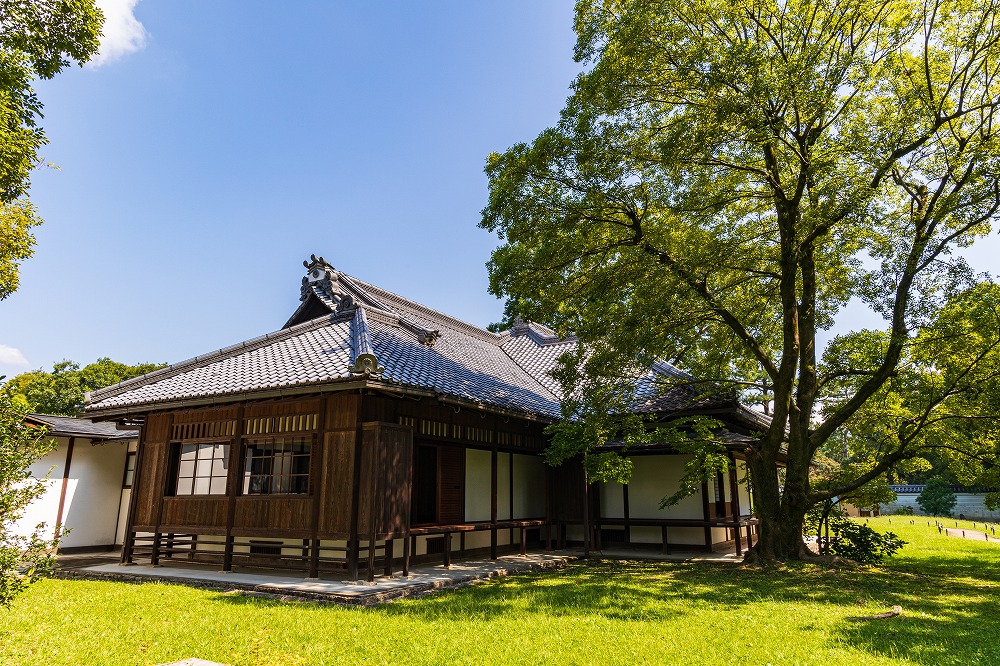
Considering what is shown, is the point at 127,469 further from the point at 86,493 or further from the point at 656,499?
the point at 656,499

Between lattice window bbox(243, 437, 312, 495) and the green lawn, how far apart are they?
8.18ft

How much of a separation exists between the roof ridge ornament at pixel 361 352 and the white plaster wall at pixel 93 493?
7954 mm

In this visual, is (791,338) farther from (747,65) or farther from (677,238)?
Result: (747,65)

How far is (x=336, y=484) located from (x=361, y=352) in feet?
6.79

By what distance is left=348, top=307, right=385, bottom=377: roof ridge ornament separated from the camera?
27.0ft

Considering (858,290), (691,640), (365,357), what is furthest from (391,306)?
(691,640)

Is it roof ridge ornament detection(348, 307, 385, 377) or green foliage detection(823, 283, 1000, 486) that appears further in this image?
green foliage detection(823, 283, 1000, 486)

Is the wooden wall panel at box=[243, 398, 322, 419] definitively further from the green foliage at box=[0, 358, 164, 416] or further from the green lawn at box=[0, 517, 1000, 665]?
the green foliage at box=[0, 358, 164, 416]

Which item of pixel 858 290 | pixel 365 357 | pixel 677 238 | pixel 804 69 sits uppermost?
pixel 804 69

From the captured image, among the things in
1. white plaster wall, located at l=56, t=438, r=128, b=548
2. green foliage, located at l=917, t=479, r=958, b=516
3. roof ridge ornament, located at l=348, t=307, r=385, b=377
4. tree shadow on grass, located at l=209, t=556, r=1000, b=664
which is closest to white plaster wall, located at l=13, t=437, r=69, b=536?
white plaster wall, located at l=56, t=438, r=128, b=548

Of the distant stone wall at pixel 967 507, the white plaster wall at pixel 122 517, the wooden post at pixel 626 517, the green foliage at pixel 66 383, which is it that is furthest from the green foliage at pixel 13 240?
the distant stone wall at pixel 967 507

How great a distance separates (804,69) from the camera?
8.52 meters

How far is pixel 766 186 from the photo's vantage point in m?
11.2

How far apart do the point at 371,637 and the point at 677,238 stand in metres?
8.46
